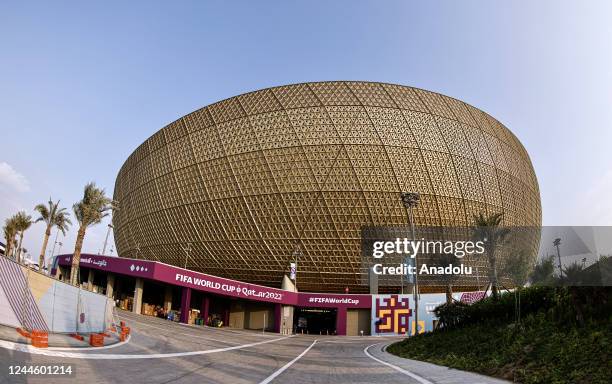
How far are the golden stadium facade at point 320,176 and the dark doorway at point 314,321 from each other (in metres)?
3.02

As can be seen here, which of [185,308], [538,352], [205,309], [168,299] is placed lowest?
[205,309]

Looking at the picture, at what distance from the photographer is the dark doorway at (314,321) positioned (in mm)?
51000

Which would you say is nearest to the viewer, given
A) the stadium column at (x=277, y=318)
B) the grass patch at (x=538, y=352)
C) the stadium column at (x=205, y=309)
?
the grass patch at (x=538, y=352)

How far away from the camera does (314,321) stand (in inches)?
2077

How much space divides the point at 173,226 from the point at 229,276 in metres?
10.8

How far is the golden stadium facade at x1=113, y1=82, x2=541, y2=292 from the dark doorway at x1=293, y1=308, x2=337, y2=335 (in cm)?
302

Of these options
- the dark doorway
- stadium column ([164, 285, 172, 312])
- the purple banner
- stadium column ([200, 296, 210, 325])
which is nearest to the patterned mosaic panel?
the purple banner

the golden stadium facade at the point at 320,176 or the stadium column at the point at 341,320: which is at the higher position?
the golden stadium facade at the point at 320,176

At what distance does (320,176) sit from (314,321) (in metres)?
18.5

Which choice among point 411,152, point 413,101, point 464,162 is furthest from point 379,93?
point 464,162

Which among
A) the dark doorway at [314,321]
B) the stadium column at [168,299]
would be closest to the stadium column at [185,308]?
the stadium column at [168,299]

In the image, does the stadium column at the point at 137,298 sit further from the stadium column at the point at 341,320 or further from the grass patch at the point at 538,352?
the grass patch at the point at 538,352

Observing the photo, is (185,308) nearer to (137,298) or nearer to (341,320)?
(137,298)

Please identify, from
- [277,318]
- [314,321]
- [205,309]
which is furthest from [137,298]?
[314,321]
